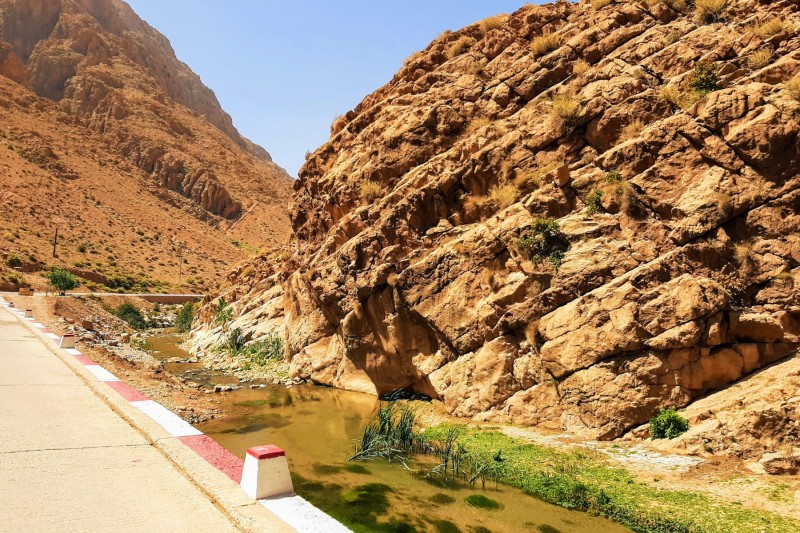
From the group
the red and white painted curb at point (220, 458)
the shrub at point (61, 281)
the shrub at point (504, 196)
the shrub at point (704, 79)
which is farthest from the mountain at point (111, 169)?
the shrub at point (704, 79)

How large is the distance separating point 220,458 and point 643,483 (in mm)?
7385

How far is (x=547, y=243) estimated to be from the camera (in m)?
13.5

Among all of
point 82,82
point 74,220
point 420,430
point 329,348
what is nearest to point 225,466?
point 420,430

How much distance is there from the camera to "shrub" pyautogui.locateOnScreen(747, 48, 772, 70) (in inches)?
511

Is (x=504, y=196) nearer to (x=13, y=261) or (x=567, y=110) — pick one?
(x=567, y=110)

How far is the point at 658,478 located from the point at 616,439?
2080 millimetres

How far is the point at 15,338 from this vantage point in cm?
1797

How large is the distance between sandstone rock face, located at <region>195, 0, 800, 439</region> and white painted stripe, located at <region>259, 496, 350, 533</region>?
316 inches

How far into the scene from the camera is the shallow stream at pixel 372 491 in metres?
7.68

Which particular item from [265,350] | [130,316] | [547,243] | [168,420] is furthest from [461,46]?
[130,316]

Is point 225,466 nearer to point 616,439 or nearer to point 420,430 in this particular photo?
point 420,430

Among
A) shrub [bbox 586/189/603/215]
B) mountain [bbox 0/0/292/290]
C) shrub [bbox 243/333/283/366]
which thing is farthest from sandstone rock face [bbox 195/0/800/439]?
mountain [bbox 0/0/292/290]

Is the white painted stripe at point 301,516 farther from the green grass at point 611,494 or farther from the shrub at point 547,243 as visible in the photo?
the shrub at point 547,243

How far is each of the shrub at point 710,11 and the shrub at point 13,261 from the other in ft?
199
